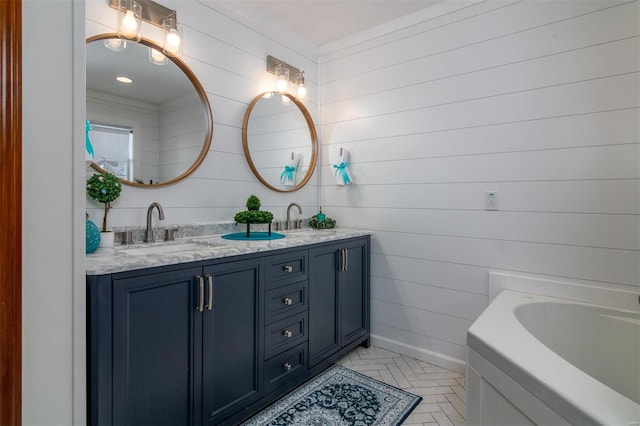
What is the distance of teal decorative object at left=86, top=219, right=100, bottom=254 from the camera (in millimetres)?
1448

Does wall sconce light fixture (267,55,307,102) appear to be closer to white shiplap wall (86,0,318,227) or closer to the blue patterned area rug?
white shiplap wall (86,0,318,227)

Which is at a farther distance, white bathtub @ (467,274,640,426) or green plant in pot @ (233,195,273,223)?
green plant in pot @ (233,195,273,223)

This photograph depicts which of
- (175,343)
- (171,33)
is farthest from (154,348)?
(171,33)

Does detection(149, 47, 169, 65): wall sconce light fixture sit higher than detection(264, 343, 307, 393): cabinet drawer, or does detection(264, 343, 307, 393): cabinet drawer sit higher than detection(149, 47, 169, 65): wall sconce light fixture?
detection(149, 47, 169, 65): wall sconce light fixture

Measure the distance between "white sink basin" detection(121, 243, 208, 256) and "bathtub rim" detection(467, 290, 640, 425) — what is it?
1.44 meters

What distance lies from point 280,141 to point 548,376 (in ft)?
7.38

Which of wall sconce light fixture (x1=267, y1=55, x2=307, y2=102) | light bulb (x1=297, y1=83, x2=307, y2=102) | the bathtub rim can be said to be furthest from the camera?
light bulb (x1=297, y1=83, x2=307, y2=102)

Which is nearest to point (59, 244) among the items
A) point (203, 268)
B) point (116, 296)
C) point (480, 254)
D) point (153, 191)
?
point (116, 296)

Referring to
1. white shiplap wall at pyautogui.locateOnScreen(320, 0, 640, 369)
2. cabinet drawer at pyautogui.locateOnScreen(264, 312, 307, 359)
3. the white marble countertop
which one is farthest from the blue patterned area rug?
the white marble countertop

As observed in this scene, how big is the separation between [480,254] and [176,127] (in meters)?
2.11

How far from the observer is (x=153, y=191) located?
6.28 ft

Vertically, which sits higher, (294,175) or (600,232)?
(294,175)

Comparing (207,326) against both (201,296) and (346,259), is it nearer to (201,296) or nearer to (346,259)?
→ (201,296)

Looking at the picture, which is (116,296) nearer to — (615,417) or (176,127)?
(176,127)
